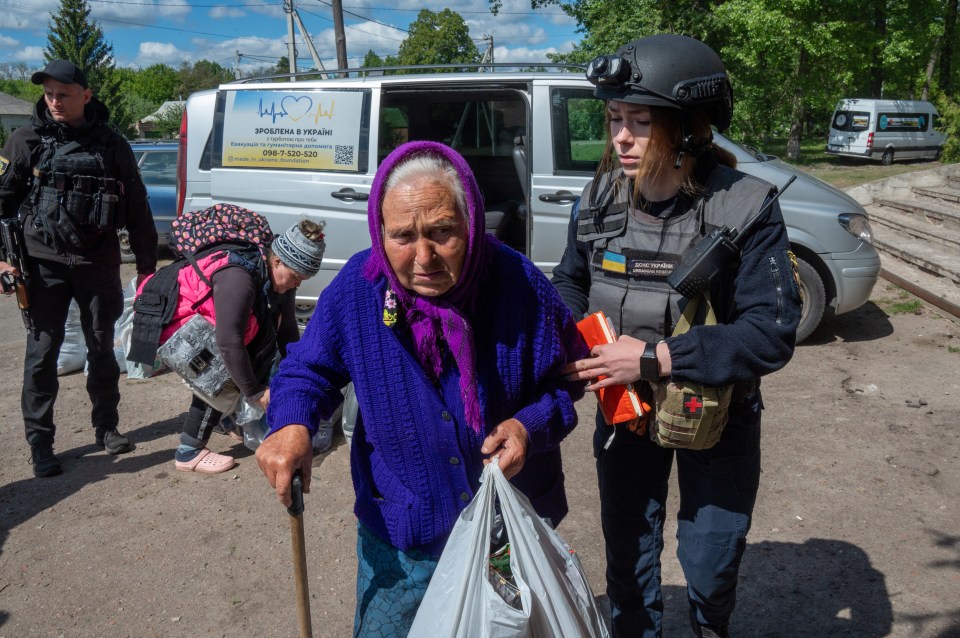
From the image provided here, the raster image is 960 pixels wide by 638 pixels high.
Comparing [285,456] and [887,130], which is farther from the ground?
[887,130]

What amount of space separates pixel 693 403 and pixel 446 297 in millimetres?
688

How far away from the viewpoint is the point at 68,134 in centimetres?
409

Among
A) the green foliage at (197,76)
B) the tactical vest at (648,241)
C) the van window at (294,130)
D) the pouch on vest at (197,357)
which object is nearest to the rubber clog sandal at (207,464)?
the pouch on vest at (197,357)

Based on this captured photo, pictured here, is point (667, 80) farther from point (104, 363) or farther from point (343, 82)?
point (343, 82)

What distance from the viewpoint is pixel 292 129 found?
5.98 metres

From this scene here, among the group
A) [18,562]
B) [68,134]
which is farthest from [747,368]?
[68,134]

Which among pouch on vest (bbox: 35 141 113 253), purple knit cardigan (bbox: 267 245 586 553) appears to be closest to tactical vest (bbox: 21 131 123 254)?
pouch on vest (bbox: 35 141 113 253)

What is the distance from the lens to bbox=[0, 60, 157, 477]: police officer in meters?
4.00

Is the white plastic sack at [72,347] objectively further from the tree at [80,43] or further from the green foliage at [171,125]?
the tree at [80,43]

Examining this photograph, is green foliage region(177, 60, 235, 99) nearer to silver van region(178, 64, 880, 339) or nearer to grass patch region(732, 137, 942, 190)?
grass patch region(732, 137, 942, 190)

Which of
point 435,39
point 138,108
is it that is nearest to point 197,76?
point 138,108

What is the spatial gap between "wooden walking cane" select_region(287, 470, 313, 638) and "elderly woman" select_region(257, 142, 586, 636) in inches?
1.3

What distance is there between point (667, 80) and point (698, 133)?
171 millimetres

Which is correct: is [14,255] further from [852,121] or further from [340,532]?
[852,121]
